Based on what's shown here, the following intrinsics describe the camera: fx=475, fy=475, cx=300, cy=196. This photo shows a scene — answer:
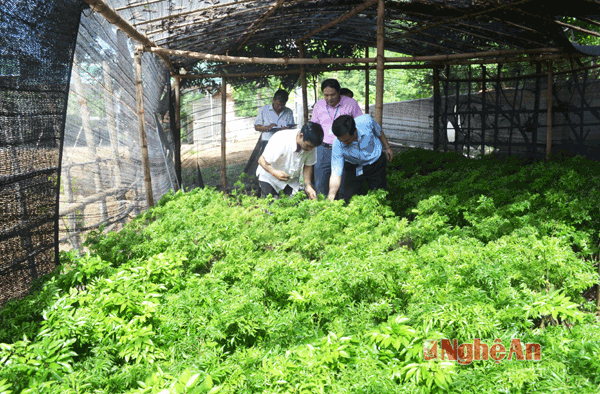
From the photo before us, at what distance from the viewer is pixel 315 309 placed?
329cm

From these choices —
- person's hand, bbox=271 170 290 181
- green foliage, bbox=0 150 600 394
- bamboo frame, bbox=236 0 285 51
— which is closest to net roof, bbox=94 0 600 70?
bamboo frame, bbox=236 0 285 51

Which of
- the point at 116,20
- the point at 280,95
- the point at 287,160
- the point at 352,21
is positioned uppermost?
the point at 352,21

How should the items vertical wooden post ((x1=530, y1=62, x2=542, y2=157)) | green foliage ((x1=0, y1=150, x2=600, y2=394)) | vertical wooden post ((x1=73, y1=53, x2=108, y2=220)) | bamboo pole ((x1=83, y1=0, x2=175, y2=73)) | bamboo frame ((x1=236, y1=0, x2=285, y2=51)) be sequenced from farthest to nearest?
vertical wooden post ((x1=530, y1=62, x2=542, y2=157))
bamboo frame ((x1=236, y1=0, x2=285, y2=51))
vertical wooden post ((x1=73, y1=53, x2=108, y2=220))
bamboo pole ((x1=83, y1=0, x2=175, y2=73))
green foliage ((x1=0, y1=150, x2=600, y2=394))

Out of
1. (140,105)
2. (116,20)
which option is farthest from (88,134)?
(140,105)

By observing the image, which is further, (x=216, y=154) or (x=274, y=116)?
(x=216, y=154)

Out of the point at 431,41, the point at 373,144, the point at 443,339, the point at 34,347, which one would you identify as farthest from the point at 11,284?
the point at 431,41

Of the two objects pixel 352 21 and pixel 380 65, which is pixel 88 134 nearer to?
pixel 380 65

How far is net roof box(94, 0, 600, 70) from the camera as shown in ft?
20.6

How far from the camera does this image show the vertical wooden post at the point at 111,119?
5515 mm

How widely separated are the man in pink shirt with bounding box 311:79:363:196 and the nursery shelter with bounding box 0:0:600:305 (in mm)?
517

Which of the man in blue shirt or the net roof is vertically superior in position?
the net roof

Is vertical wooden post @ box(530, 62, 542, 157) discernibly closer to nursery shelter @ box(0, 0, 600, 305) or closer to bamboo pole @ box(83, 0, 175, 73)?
nursery shelter @ box(0, 0, 600, 305)

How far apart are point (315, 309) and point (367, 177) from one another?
11.9ft

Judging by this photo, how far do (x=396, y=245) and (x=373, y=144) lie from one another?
196 cm
